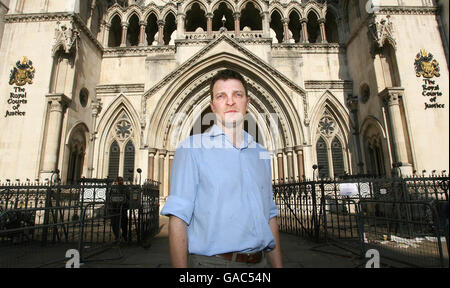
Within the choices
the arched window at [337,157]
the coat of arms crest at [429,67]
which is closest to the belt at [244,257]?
the coat of arms crest at [429,67]

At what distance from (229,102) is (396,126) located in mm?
12726

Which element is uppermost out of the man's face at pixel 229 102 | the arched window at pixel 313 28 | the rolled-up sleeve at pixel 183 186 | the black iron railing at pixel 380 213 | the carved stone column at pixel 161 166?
the arched window at pixel 313 28

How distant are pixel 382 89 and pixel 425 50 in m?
2.77

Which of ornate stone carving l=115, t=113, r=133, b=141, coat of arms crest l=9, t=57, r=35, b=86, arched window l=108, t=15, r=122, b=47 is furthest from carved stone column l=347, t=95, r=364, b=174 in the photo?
coat of arms crest l=9, t=57, r=35, b=86

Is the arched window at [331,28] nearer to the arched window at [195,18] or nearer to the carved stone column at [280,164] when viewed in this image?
the arched window at [195,18]

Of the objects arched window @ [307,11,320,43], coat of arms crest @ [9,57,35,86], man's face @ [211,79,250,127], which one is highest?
arched window @ [307,11,320,43]

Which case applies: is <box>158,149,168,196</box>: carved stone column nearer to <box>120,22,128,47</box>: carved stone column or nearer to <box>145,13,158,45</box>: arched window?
<box>120,22,128,47</box>: carved stone column

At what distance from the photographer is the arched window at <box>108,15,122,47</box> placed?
60.7 feet

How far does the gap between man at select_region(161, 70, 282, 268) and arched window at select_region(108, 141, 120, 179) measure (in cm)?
1543

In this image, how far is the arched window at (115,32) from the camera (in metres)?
18.5

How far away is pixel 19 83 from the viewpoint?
12672 mm

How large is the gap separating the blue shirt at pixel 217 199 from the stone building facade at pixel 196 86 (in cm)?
1174

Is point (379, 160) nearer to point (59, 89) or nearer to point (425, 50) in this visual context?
point (425, 50)

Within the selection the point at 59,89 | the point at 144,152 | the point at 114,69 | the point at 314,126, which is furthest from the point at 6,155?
the point at 314,126
